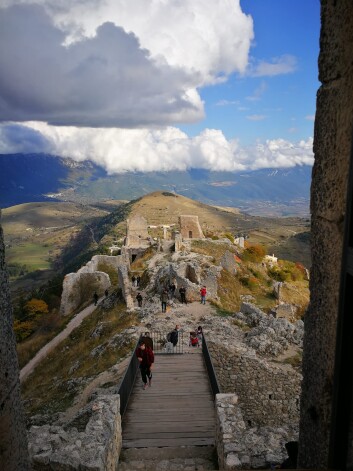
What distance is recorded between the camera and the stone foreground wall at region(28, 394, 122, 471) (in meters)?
6.22

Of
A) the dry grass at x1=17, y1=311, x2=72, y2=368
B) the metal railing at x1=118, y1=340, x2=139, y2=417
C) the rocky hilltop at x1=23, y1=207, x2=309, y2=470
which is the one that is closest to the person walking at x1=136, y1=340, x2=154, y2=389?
the metal railing at x1=118, y1=340, x2=139, y2=417

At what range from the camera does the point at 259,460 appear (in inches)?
249

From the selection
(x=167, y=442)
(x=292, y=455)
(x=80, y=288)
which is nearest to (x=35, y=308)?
(x=80, y=288)

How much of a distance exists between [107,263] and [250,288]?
18718 mm

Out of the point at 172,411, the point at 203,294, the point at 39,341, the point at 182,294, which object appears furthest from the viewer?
the point at 39,341

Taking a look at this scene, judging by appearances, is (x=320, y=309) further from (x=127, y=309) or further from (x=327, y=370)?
(x=127, y=309)

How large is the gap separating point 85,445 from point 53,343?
80.7 ft

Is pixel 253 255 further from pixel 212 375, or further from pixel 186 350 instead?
pixel 212 375

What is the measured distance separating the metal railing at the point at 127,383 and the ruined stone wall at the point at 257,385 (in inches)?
152

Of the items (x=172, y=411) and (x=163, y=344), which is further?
(x=163, y=344)

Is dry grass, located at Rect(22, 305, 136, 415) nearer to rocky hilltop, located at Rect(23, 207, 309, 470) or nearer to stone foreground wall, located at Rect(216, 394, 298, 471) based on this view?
rocky hilltop, located at Rect(23, 207, 309, 470)

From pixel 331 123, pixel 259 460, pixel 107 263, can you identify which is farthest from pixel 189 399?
pixel 107 263

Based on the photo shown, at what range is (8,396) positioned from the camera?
8.83 ft

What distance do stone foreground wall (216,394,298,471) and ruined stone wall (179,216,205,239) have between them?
4384 cm
